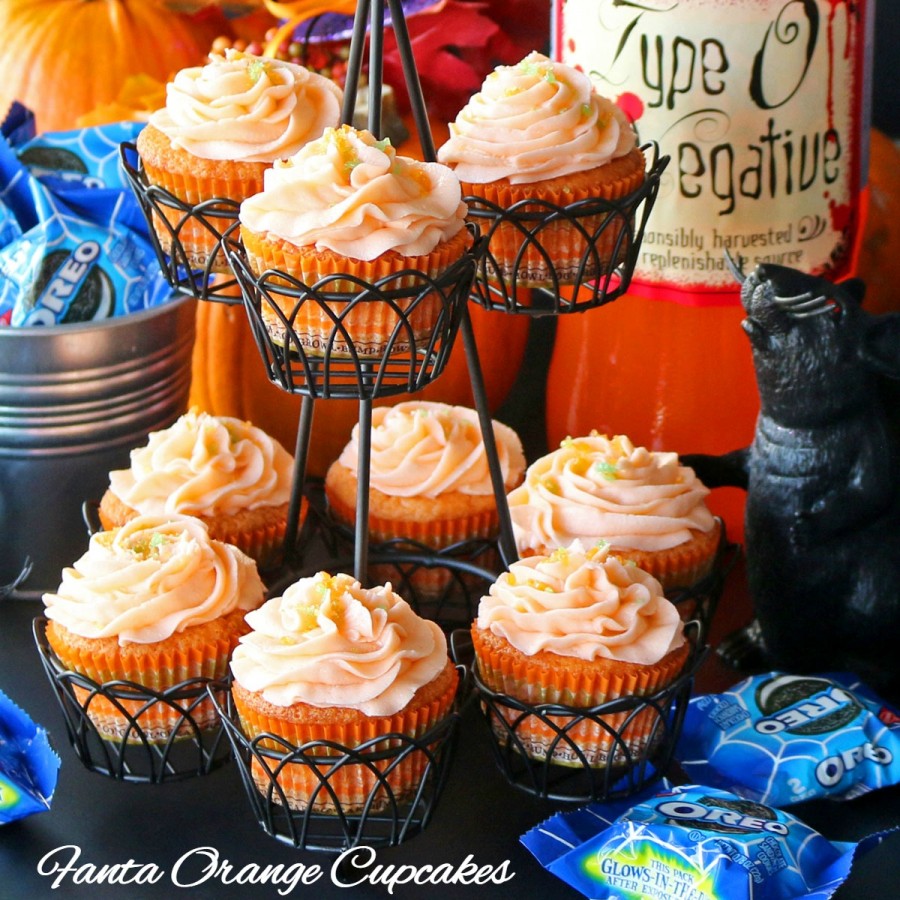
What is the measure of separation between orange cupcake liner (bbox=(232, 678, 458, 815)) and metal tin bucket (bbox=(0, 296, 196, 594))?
382 mm

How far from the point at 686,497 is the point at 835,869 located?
30cm

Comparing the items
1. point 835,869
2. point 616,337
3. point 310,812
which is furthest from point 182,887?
point 616,337

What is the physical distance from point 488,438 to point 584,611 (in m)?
0.18

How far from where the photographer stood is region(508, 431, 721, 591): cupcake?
3.08ft

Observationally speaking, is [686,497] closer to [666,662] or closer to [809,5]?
[666,662]

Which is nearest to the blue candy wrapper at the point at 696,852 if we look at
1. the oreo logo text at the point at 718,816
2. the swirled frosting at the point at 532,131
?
the oreo logo text at the point at 718,816

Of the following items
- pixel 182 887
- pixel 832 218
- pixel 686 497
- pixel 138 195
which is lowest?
pixel 182 887

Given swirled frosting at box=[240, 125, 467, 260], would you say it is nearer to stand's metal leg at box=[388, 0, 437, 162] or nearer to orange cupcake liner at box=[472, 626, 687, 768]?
stand's metal leg at box=[388, 0, 437, 162]

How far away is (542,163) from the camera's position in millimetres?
859

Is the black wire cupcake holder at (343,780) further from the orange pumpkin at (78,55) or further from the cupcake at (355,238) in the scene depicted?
the orange pumpkin at (78,55)

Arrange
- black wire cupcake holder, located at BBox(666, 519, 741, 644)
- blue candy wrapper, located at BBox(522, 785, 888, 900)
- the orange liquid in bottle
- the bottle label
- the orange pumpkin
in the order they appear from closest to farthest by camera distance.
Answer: blue candy wrapper, located at BBox(522, 785, 888, 900) → black wire cupcake holder, located at BBox(666, 519, 741, 644) → the bottle label → the orange liquid in bottle → the orange pumpkin

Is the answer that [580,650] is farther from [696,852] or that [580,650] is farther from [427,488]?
[427,488]

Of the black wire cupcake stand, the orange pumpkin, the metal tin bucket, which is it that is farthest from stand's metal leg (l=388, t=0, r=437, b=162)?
the orange pumpkin

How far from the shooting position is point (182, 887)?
2.57 feet
